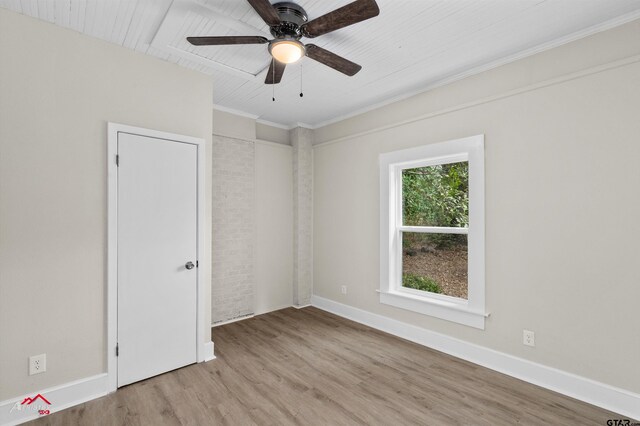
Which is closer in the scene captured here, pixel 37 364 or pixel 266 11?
pixel 266 11

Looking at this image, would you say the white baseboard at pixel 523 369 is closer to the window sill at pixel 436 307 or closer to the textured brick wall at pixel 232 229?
the window sill at pixel 436 307

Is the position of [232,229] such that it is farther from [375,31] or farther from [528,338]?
[528,338]

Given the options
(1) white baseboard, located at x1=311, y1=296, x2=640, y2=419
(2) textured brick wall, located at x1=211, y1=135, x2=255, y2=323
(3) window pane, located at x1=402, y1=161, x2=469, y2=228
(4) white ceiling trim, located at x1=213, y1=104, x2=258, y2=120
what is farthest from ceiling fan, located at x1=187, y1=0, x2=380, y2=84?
(1) white baseboard, located at x1=311, y1=296, x2=640, y2=419

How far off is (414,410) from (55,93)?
3.50 meters

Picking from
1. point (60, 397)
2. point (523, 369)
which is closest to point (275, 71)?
point (60, 397)

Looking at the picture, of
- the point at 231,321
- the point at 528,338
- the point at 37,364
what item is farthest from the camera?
the point at 231,321

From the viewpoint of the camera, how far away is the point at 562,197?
2.45 metres

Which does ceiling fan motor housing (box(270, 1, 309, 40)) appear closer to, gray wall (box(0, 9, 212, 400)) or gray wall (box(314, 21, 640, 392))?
gray wall (box(0, 9, 212, 400))

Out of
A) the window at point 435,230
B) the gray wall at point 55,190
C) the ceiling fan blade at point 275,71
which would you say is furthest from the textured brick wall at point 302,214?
the gray wall at point 55,190

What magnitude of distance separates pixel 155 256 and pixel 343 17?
235cm

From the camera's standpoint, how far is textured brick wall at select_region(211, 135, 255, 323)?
3.96 m

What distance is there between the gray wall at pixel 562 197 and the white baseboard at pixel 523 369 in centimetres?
6

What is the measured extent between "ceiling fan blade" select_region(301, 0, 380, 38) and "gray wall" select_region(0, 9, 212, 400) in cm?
Answer: 168

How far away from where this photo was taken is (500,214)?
9.17 ft
